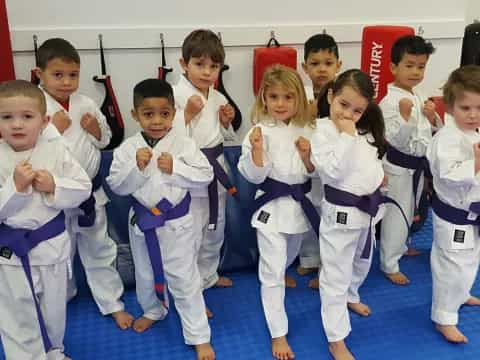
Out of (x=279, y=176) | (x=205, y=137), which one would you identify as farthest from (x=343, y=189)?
(x=205, y=137)

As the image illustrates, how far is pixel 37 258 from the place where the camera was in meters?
1.94

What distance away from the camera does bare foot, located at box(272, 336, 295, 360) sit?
2.29 meters

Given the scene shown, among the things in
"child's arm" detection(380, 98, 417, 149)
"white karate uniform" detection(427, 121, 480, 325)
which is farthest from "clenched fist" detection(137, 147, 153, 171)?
"child's arm" detection(380, 98, 417, 149)

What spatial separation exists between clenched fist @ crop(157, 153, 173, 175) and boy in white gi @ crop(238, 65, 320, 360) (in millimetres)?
351

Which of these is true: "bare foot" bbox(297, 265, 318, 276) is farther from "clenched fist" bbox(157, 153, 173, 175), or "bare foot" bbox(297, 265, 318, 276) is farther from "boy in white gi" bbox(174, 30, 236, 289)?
"clenched fist" bbox(157, 153, 173, 175)

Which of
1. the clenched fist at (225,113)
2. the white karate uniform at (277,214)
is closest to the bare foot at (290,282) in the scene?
the white karate uniform at (277,214)

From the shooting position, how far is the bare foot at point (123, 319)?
256cm

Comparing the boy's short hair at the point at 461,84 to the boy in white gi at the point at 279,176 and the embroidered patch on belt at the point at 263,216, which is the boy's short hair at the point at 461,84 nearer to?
the boy in white gi at the point at 279,176

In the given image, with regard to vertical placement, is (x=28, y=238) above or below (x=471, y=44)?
below

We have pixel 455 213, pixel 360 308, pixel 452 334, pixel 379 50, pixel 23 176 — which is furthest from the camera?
pixel 379 50

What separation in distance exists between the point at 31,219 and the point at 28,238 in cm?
8

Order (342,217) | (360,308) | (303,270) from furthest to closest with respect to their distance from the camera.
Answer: (303,270) → (360,308) → (342,217)

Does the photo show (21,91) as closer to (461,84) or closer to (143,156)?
(143,156)

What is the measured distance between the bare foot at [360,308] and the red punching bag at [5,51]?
87.0 inches
